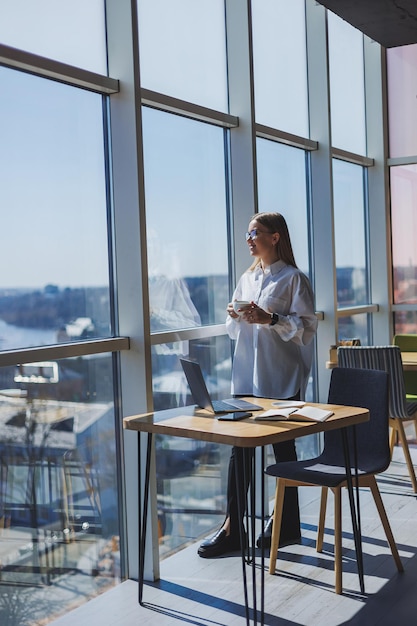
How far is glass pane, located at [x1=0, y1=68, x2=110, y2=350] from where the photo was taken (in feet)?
10.5

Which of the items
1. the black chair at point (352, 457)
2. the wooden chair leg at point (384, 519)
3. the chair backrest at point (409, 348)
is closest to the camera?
the black chair at point (352, 457)

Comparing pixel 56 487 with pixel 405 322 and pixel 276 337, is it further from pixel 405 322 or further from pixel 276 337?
pixel 405 322

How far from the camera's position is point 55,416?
3404 millimetres

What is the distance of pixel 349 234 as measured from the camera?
653 cm

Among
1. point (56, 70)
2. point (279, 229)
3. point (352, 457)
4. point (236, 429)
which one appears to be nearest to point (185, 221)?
point (279, 229)

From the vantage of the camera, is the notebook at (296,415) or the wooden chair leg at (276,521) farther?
the wooden chair leg at (276,521)

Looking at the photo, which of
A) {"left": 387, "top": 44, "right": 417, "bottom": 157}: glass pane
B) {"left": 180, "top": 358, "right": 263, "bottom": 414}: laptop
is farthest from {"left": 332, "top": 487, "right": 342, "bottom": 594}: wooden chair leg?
{"left": 387, "top": 44, "right": 417, "bottom": 157}: glass pane

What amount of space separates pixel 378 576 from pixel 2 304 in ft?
6.87

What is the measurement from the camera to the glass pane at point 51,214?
3.20m

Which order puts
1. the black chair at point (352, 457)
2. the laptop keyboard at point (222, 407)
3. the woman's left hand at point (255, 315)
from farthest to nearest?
the woman's left hand at point (255, 315)
the black chair at point (352, 457)
the laptop keyboard at point (222, 407)

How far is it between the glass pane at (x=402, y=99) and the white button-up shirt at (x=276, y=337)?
3.20 meters

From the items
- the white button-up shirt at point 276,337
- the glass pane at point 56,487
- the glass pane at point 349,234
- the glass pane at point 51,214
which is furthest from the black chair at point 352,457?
the glass pane at point 349,234

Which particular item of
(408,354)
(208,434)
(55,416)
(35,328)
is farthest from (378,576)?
(408,354)

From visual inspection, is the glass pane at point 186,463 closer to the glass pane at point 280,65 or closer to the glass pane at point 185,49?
the glass pane at point 185,49
